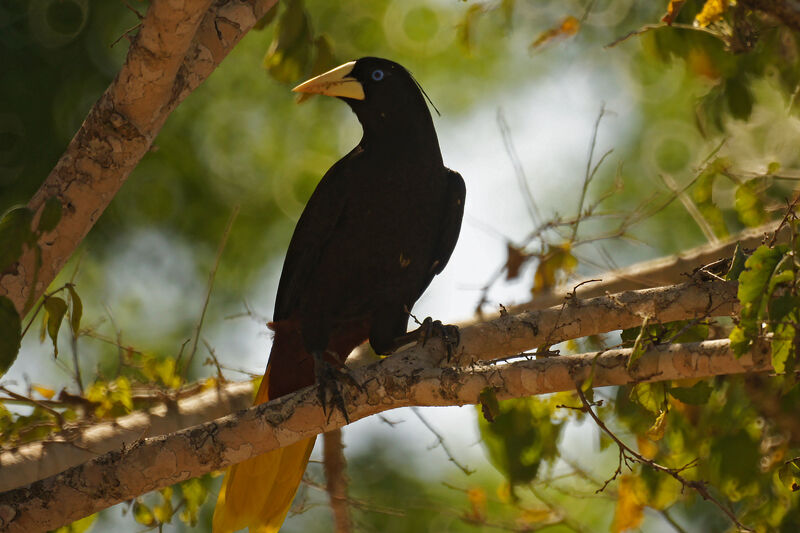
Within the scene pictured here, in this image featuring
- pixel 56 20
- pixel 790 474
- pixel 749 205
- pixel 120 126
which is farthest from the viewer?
pixel 56 20

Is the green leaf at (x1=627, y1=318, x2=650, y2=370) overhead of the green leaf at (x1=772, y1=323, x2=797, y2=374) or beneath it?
overhead

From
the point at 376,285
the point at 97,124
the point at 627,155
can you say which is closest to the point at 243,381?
the point at 376,285

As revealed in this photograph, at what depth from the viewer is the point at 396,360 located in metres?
2.25

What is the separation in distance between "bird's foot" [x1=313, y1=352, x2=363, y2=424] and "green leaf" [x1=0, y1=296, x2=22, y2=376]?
0.78 m

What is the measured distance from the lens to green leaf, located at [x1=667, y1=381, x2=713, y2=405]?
6.98 feet

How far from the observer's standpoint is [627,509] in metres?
2.91

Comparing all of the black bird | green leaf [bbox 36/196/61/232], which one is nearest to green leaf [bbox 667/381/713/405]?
the black bird

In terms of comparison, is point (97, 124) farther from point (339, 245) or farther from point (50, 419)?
point (50, 419)

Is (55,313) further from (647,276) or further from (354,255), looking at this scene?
(647,276)

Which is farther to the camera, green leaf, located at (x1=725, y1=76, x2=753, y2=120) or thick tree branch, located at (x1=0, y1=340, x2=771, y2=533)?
green leaf, located at (x1=725, y1=76, x2=753, y2=120)

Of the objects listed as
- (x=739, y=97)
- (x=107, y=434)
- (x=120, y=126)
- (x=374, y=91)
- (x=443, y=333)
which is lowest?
(x=443, y=333)

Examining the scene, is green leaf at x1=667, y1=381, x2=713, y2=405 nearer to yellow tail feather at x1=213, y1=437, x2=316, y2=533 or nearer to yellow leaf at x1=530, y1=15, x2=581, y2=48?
yellow tail feather at x1=213, y1=437, x2=316, y2=533

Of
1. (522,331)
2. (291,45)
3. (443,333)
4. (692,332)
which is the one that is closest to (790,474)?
(692,332)

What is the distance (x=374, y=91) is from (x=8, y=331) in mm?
1756
